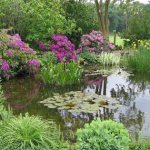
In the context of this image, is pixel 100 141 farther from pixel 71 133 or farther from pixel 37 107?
pixel 37 107

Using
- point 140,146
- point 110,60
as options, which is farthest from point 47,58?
point 140,146

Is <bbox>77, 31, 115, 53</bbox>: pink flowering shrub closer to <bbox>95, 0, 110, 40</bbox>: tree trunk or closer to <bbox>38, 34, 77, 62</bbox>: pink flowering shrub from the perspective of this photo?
<bbox>38, 34, 77, 62</bbox>: pink flowering shrub

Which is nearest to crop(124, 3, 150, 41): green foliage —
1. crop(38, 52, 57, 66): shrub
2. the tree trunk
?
the tree trunk

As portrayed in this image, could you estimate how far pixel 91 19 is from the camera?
20.9 meters

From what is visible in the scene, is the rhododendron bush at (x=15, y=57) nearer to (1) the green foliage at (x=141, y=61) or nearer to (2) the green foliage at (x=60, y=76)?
(2) the green foliage at (x=60, y=76)

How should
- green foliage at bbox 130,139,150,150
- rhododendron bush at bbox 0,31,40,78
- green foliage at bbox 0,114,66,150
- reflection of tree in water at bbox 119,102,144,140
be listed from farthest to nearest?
rhododendron bush at bbox 0,31,40,78
reflection of tree in water at bbox 119,102,144,140
green foliage at bbox 130,139,150,150
green foliage at bbox 0,114,66,150

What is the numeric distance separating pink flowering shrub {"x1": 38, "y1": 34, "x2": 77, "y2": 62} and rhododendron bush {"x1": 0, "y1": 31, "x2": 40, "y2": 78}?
7.60 ft

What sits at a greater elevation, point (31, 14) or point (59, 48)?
point (31, 14)

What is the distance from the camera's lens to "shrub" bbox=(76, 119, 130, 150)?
457 cm

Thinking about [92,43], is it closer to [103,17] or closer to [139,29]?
[103,17]

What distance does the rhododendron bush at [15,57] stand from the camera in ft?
42.3

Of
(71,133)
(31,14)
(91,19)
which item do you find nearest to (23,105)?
(71,133)

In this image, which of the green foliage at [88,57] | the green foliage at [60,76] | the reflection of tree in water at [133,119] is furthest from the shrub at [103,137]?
the green foliage at [88,57]

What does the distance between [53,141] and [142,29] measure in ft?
68.5
